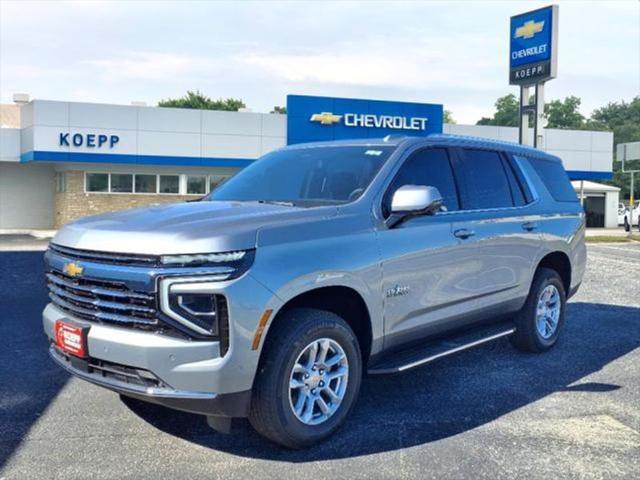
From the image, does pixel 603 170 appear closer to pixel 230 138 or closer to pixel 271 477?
pixel 230 138

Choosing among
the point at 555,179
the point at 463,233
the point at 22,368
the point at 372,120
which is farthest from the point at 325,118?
the point at 463,233

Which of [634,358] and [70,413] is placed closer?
[70,413]

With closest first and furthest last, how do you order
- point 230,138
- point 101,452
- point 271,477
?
point 271,477
point 101,452
point 230,138

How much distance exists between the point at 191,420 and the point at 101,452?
2.30 feet

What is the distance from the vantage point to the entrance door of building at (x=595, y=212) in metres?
39.8

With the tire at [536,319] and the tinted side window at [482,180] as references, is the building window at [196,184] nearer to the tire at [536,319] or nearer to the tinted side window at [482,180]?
the tire at [536,319]

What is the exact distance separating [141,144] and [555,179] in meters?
22.8

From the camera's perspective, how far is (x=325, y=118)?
2828 centimetres

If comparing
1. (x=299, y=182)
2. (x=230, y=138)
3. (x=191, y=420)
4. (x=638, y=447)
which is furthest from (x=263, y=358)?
(x=230, y=138)

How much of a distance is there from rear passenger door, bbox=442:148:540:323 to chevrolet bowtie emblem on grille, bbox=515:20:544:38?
18.5 meters

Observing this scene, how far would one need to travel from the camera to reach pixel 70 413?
4508mm

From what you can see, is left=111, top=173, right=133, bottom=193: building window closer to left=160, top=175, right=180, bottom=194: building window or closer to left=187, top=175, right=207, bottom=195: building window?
left=160, top=175, right=180, bottom=194: building window

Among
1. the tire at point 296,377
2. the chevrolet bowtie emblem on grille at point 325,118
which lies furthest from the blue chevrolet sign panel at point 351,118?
the tire at point 296,377

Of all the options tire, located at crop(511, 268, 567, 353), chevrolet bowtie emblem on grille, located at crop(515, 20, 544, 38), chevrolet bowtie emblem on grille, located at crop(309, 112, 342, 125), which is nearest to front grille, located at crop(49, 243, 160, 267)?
tire, located at crop(511, 268, 567, 353)
